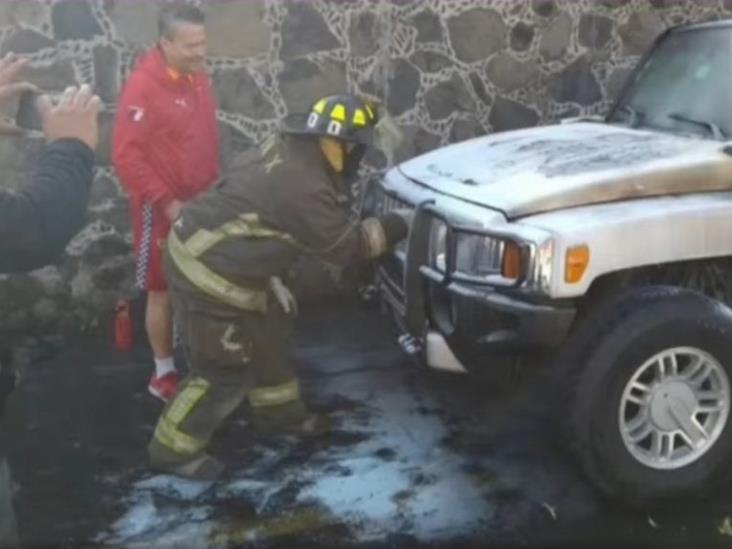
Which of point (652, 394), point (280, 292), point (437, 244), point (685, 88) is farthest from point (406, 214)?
point (685, 88)

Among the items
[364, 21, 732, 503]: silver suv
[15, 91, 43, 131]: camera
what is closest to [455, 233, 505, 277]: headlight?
[364, 21, 732, 503]: silver suv

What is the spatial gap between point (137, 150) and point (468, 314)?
1.94 m

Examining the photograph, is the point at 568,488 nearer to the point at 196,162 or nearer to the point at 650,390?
the point at 650,390

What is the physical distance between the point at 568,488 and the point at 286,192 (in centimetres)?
169

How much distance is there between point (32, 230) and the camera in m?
2.56

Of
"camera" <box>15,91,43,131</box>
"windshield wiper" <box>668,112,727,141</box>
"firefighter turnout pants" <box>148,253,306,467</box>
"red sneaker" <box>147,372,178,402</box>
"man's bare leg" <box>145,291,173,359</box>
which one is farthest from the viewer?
"red sneaker" <box>147,372,178,402</box>

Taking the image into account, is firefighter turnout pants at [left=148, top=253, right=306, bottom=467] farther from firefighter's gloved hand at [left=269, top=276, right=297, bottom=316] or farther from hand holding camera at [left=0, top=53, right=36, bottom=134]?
hand holding camera at [left=0, top=53, right=36, bottom=134]

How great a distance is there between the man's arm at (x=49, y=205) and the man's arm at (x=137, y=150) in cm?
242

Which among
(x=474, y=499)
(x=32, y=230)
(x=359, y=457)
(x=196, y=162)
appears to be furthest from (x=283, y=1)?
(x=32, y=230)

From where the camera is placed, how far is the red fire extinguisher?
6.35m

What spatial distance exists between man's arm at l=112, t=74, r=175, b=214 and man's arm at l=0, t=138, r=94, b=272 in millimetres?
2422

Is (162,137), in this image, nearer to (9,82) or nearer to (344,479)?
(344,479)

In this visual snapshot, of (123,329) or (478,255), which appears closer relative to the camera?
(478,255)

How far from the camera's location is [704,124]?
486 centimetres
